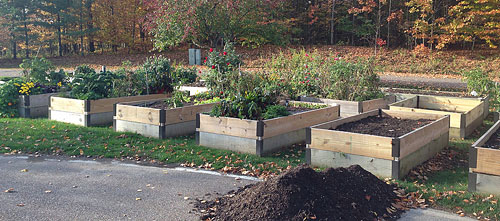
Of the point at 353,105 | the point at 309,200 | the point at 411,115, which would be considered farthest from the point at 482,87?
the point at 309,200

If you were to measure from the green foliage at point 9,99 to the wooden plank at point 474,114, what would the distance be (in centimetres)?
945

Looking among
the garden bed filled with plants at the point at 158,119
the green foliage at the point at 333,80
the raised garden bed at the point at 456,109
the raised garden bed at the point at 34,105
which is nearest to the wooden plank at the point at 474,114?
the raised garden bed at the point at 456,109

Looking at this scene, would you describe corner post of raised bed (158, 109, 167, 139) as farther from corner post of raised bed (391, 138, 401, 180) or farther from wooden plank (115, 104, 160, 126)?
corner post of raised bed (391, 138, 401, 180)

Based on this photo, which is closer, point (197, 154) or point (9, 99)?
point (197, 154)

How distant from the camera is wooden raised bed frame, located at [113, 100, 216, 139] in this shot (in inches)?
305

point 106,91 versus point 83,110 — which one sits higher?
point 106,91

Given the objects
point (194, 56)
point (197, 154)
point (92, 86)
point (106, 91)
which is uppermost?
point (194, 56)

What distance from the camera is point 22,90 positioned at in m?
10.3

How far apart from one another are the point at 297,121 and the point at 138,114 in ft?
9.45

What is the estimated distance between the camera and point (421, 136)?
6.08 m

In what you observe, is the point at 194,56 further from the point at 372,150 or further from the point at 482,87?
the point at 372,150

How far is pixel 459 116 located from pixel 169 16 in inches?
544

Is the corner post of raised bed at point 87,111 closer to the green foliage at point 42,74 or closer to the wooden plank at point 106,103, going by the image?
the wooden plank at point 106,103

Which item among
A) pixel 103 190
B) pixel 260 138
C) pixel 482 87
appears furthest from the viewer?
pixel 482 87
